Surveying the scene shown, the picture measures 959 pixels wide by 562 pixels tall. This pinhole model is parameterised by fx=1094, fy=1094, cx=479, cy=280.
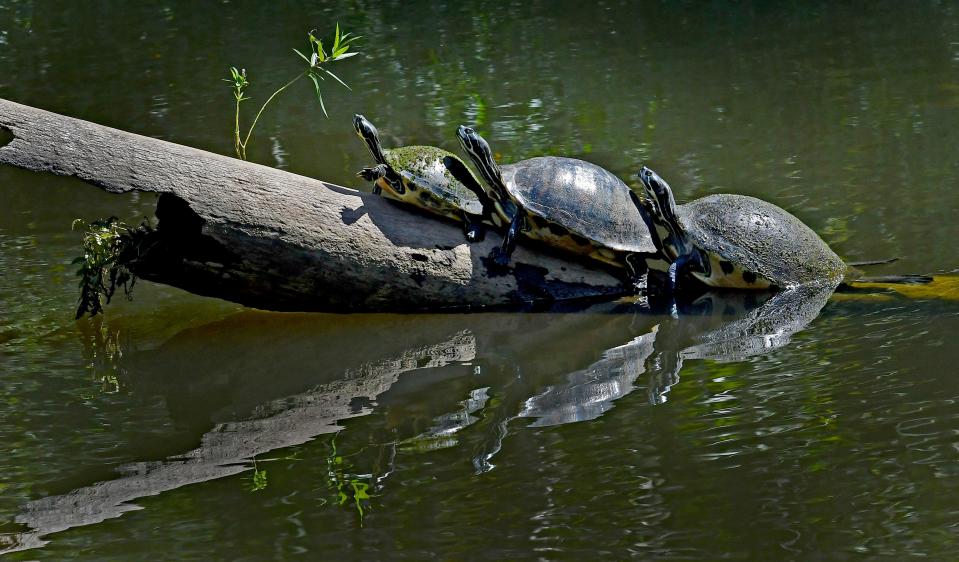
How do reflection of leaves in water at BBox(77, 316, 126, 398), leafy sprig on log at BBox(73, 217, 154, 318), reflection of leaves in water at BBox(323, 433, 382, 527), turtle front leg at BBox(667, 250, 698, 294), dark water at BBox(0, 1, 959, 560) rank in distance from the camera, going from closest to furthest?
dark water at BBox(0, 1, 959, 560) < reflection of leaves in water at BBox(323, 433, 382, 527) < reflection of leaves in water at BBox(77, 316, 126, 398) < leafy sprig on log at BBox(73, 217, 154, 318) < turtle front leg at BBox(667, 250, 698, 294)

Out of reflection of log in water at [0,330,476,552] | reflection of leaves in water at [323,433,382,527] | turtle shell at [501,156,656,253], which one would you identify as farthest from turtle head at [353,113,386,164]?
reflection of leaves in water at [323,433,382,527]

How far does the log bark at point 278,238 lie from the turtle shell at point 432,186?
0.11 meters

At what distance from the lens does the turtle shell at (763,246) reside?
5711 mm

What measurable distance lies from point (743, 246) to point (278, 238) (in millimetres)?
2390

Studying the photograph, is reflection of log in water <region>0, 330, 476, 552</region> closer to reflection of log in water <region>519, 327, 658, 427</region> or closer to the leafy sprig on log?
reflection of log in water <region>519, 327, 658, 427</region>

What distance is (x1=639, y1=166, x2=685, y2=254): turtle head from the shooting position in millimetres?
5762

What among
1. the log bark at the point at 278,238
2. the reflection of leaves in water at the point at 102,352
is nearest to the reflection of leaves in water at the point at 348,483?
the reflection of leaves in water at the point at 102,352

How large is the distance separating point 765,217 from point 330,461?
2.98 m

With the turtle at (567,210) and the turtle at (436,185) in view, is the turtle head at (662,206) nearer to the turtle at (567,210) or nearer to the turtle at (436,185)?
the turtle at (567,210)

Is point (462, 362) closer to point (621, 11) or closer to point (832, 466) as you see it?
point (832, 466)

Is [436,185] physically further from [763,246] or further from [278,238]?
[763,246]

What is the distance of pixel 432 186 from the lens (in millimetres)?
5578

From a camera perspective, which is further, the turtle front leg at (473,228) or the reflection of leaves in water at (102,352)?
the turtle front leg at (473,228)

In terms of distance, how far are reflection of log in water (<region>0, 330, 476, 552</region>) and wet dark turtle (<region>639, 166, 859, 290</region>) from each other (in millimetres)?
1333
